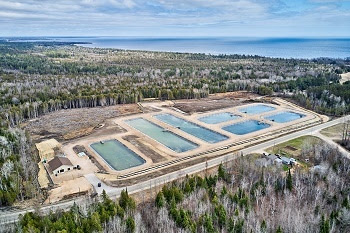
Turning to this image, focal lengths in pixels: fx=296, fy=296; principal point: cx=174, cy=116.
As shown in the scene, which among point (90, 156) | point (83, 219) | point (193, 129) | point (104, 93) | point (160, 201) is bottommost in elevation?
point (90, 156)

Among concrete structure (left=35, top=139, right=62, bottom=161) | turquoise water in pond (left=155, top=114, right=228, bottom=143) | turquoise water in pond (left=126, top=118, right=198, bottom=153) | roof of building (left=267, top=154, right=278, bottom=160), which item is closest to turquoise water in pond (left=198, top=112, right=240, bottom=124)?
turquoise water in pond (left=155, top=114, right=228, bottom=143)

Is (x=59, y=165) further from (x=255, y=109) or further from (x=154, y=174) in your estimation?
(x=255, y=109)

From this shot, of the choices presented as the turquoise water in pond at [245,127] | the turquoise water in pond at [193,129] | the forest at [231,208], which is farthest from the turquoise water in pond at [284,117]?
the forest at [231,208]

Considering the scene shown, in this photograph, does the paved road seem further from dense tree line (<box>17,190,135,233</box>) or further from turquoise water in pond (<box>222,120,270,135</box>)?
turquoise water in pond (<box>222,120,270,135</box>)

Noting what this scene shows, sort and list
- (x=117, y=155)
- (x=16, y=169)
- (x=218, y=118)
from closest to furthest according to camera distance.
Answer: (x=16, y=169) < (x=117, y=155) < (x=218, y=118)

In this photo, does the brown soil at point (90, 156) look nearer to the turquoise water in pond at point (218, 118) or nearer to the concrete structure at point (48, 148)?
the concrete structure at point (48, 148)

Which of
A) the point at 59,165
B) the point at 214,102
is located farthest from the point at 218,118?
the point at 59,165

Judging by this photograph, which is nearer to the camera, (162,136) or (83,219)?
(83,219)

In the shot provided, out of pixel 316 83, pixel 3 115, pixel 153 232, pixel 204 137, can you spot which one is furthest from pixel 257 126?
pixel 3 115
